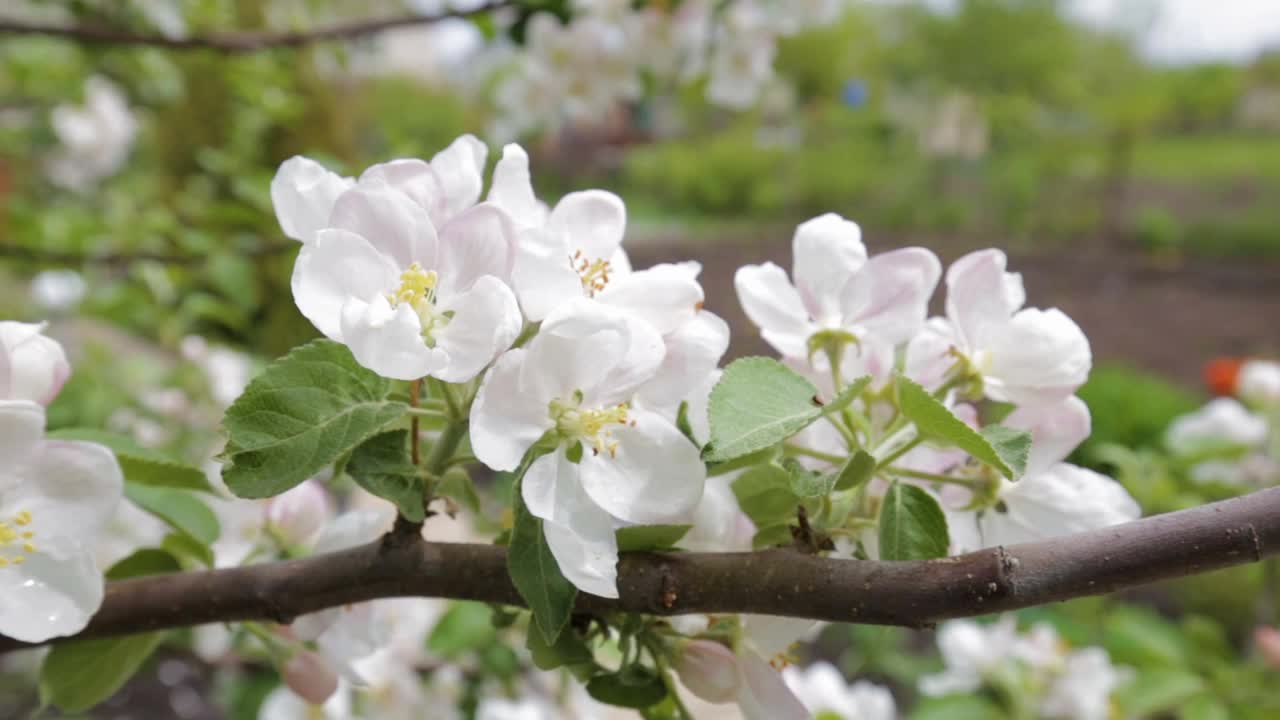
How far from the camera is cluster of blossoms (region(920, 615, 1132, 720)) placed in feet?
4.32

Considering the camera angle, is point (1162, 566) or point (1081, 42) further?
point (1081, 42)

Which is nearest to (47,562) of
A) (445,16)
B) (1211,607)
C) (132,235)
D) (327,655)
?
(327,655)

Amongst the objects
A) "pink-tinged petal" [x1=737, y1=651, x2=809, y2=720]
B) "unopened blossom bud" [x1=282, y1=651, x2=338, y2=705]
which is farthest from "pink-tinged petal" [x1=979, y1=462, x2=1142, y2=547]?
"unopened blossom bud" [x1=282, y1=651, x2=338, y2=705]

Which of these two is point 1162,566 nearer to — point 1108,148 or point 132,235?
point 132,235

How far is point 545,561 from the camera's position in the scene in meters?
0.37

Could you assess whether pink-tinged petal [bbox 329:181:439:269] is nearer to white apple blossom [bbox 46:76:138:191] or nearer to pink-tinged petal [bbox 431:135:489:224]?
pink-tinged petal [bbox 431:135:489:224]

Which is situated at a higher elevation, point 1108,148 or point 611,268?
point 611,268

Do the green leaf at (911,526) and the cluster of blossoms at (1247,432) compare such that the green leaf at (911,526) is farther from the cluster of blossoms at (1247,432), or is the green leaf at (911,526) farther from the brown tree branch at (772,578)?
the cluster of blossoms at (1247,432)

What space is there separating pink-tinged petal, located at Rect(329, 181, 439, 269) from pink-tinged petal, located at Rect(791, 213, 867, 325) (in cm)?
16

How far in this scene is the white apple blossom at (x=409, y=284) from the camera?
0.35m

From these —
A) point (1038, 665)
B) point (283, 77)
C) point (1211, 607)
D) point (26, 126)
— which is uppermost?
point (283, 77)

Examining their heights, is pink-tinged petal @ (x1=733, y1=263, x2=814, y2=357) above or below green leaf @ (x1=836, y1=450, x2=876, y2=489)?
above

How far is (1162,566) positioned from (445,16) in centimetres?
90

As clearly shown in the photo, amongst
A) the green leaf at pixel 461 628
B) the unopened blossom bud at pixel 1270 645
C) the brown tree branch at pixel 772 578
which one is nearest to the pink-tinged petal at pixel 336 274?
the brown tree branch at pixel 772 578
